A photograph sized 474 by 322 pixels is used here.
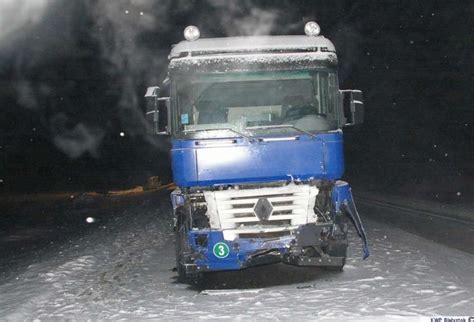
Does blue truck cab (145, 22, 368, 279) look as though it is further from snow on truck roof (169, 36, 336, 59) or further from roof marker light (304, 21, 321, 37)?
roof marker light (304, 21, 321, 37)

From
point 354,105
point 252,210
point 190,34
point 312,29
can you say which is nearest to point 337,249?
point 252,210

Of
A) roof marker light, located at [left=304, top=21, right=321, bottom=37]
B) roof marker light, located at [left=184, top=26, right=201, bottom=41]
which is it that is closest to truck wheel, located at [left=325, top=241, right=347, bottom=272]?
roof marker light, located at [left=304, top=21, right=321, bottom=37]

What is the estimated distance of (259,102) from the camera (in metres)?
7.51

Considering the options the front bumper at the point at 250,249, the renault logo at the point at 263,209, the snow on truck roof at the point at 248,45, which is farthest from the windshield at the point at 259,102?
the front bumper at the point at 250,249

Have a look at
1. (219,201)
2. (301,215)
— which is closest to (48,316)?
(219,201)

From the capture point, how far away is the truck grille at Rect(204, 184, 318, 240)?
7.04 m

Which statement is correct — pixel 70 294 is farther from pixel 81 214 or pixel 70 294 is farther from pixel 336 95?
pixel 81 214

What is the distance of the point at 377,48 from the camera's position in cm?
5028

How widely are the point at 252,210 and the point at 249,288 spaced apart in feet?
3.97

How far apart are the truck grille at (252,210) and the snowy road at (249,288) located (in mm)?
865

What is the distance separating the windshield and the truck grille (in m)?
0.84

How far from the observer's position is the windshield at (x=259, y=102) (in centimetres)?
728

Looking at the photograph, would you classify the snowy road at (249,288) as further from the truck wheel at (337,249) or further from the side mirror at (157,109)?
the side mirror at (157,109)

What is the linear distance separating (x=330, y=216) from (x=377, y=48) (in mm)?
45974
